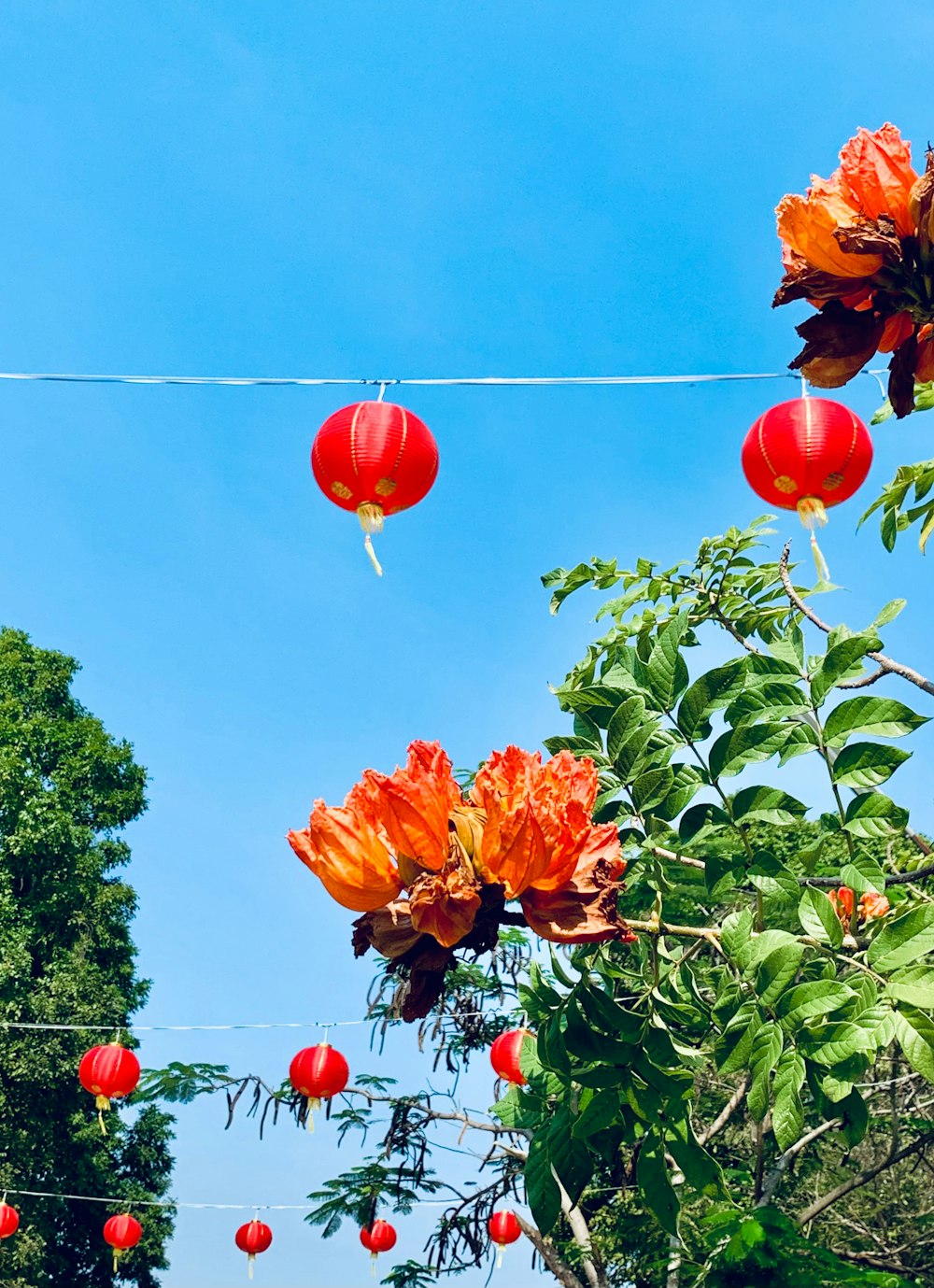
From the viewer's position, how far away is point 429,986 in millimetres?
1379

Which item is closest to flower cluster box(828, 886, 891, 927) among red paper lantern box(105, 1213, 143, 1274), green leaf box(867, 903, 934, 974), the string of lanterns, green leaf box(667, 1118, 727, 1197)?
green leaf box(667, 1118, 727, 1197)

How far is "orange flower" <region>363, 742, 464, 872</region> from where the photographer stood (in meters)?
1.28

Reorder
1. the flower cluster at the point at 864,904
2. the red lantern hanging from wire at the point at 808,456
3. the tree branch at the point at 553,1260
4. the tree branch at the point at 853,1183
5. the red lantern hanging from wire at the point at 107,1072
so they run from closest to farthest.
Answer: the flower cluster at the point at 864,904 < the red lantern hanging from wire at the point at 808,456 < the tree branch at the point at 853,1183 < the tree branch at the point at 553,1260 < the red lantern hanging from wire at the point at 107,1072

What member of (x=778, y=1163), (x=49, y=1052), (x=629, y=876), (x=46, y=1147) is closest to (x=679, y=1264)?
(x=778, y=1163)

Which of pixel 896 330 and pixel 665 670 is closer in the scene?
pixel 896 330

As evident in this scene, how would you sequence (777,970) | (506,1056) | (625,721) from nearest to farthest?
(777,970)
(625,721)
(506,1056)

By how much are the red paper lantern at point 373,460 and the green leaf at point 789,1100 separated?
135 inches

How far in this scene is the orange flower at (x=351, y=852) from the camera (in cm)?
132

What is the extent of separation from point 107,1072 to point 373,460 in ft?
23.5

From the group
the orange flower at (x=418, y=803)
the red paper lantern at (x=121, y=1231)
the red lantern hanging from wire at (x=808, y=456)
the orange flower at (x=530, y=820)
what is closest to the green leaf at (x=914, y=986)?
the orange flower at (x=530, y=820)

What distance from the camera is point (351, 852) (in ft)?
4.32

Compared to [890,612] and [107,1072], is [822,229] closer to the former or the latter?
[890,612]

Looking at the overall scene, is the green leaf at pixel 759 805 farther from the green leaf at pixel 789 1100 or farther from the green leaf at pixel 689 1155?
the green leaf at pixel 689 1155

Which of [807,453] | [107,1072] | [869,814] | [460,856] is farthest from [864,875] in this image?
[107,1072]
